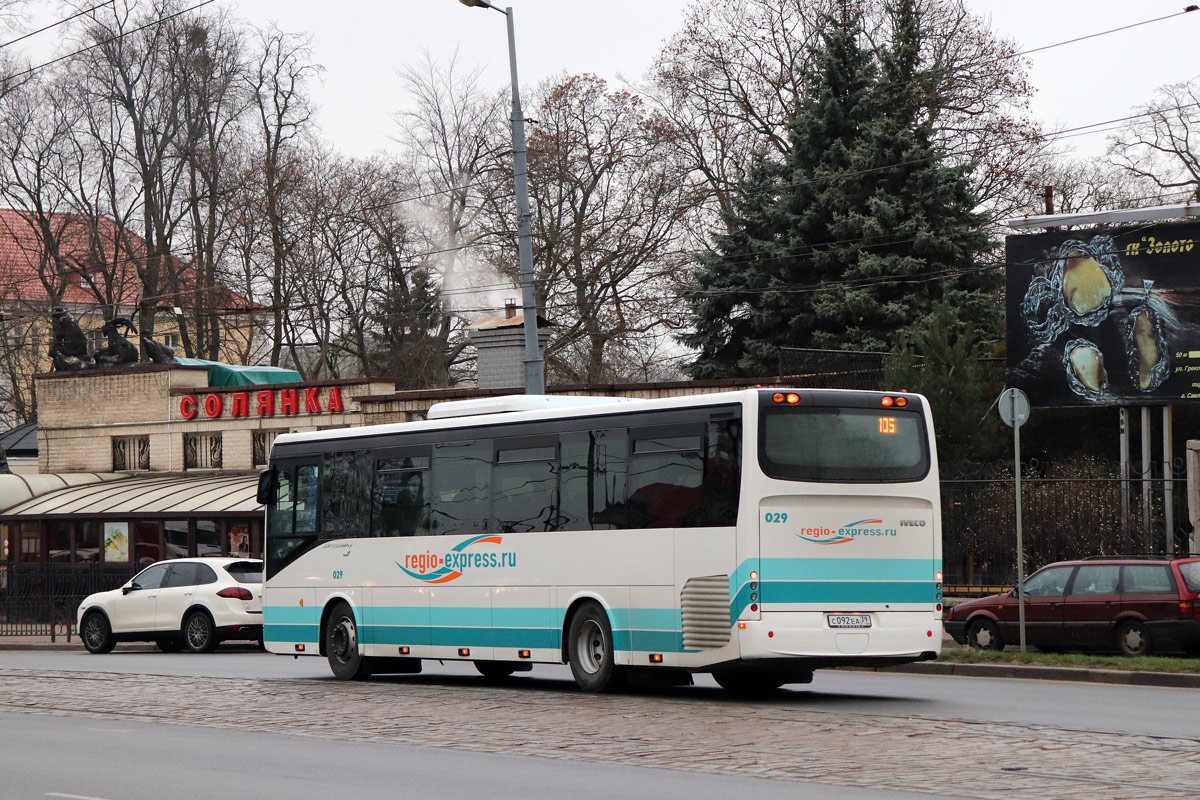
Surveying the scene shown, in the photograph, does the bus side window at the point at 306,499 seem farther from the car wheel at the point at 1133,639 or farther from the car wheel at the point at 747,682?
the car wheel at the point at 1133,639

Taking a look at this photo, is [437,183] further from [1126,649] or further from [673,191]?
[1126,649]

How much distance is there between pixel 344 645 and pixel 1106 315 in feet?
49.7

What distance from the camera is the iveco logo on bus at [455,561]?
17.8 meters

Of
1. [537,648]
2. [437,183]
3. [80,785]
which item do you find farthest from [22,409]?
[80,785]

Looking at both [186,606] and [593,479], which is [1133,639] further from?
[186,606]

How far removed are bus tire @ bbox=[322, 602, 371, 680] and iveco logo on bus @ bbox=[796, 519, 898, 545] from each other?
6.59 metres

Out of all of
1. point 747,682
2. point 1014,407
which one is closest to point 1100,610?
point 1014,407

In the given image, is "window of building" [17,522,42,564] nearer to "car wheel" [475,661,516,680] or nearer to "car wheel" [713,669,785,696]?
"car wheel" [475,661,516,680]

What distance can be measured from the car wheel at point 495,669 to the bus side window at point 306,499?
2776 millimetres

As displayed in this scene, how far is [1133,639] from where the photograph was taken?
68.0 ft

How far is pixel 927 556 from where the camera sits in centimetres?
1595

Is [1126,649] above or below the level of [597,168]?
below

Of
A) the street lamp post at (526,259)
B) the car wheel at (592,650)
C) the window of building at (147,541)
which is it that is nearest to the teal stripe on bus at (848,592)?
the car wheel at (592,650)

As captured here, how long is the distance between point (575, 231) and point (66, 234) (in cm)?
1784
